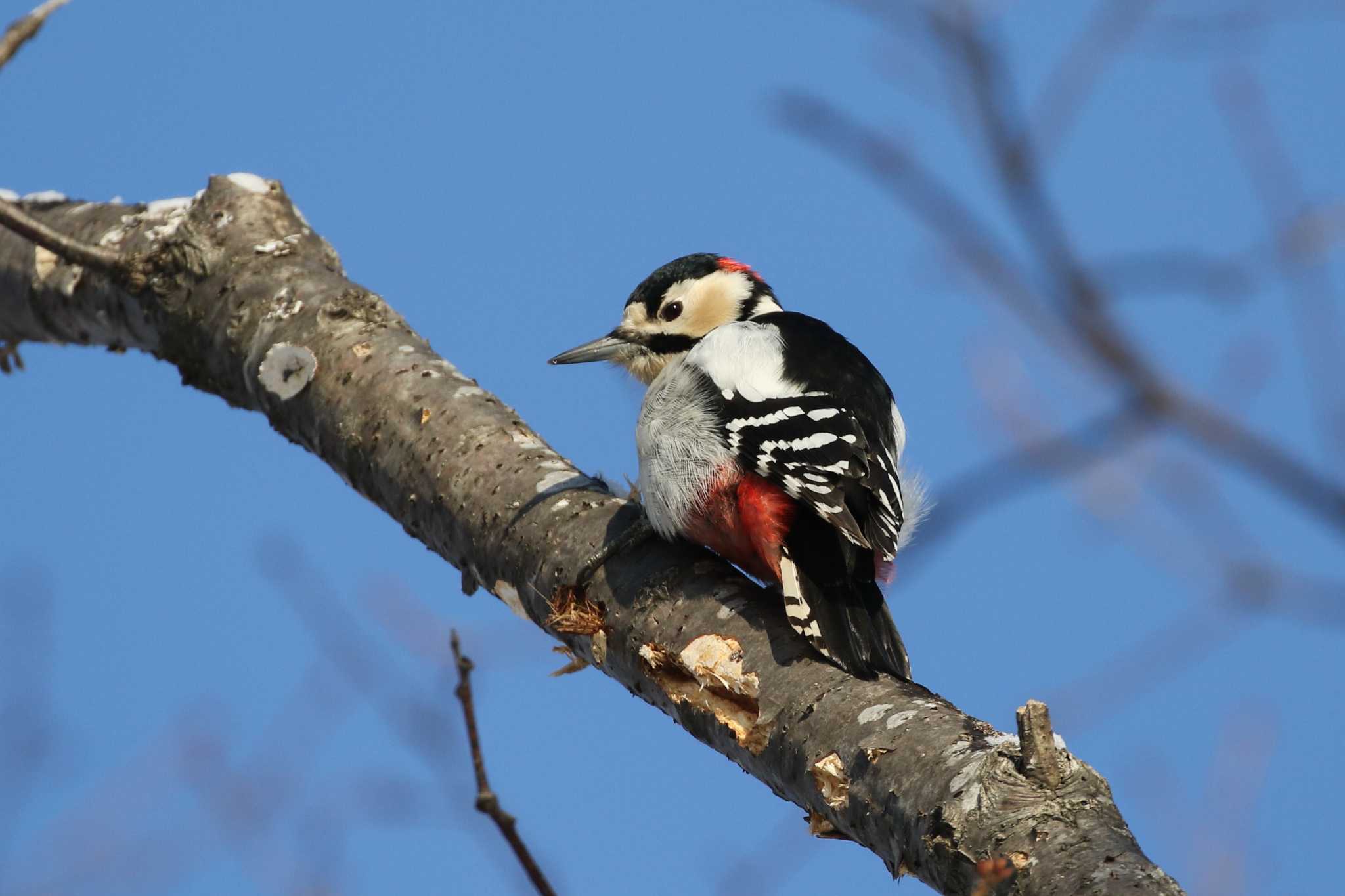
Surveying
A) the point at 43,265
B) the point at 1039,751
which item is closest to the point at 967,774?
the point at 1039,751

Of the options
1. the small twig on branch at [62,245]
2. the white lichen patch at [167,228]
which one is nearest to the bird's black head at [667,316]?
the white lichen patch at [167,228]

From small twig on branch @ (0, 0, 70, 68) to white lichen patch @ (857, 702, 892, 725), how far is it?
156 cm

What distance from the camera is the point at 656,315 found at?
159 inches

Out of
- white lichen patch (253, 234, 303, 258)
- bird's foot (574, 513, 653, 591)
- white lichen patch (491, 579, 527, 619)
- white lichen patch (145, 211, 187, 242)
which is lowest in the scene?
white lichen patch (491, 579, 527, 619)

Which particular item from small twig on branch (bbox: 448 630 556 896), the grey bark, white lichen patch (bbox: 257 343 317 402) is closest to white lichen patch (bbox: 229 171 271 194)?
the grey bark

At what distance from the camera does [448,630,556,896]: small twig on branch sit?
4.93ft

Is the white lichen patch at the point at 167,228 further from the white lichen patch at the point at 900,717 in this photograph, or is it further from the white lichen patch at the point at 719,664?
the white lichen patch at the point at 900,717

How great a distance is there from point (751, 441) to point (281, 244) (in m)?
1.43

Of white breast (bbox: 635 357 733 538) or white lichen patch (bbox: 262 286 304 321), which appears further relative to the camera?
white lichen patch (bbox: 262 286 304 321)

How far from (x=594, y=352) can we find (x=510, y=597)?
1.12 meters

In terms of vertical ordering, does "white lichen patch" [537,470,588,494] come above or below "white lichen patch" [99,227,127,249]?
below

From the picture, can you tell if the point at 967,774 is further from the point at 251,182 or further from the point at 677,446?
the point at 251,182

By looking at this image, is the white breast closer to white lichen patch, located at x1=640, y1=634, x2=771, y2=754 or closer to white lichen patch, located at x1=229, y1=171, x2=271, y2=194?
white lichen patch, located at x1=640, y1=634, x2=771, y2=754

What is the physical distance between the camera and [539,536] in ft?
9.53
